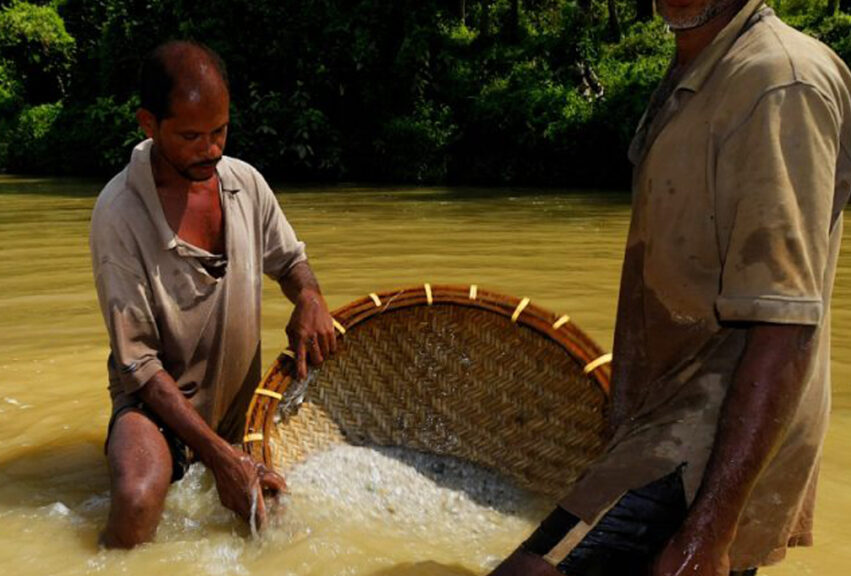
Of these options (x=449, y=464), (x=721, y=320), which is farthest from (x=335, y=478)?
(x=721, y=320)

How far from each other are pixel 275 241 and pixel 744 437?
74.5 inches

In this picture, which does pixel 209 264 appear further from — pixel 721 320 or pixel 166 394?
pixel 721 320

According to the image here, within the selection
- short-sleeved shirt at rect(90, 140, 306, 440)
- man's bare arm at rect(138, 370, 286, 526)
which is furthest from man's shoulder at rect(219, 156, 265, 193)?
man's bare arm at rect(138, 370, 286, 526)

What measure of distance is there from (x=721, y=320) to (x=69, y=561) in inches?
70.5

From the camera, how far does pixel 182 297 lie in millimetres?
2568

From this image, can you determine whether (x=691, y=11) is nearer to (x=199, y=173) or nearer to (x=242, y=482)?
(x=199, y=173)

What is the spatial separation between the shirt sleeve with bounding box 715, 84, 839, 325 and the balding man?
1453 millimetres

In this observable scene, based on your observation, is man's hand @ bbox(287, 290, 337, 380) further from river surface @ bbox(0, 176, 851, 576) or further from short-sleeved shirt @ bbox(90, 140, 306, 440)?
river surface @ bbox(0, 176, 851, 576)

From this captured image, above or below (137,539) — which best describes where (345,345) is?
above

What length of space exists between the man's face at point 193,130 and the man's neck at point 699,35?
129cm

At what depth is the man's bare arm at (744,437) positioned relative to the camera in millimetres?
1289

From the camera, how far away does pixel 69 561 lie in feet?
7.48

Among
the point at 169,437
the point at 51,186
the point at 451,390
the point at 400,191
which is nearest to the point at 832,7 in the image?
the point at 400,191

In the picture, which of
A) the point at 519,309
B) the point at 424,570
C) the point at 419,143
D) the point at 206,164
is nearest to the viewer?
the point at 424,570
